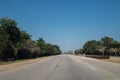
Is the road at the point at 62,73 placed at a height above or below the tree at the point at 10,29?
below

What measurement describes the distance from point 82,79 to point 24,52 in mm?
63638

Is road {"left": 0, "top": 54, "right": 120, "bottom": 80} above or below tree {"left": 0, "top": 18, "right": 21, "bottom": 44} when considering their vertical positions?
below

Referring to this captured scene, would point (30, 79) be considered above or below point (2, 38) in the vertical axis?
below

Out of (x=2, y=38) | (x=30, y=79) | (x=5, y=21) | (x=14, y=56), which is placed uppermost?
(x=5, y=21)

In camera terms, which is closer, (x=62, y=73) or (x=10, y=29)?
(x=62, y=73)

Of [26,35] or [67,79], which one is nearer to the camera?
[67,79]

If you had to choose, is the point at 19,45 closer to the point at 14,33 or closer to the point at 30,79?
the point at 14,33

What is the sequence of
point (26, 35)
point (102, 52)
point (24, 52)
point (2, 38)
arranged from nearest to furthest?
point (2, 38), point (24, 52), point (26, 35), point (102, 52)

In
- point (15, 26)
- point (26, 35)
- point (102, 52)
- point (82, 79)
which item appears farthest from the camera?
point (102, 52)

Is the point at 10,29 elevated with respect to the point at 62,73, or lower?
elevated

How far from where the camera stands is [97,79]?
14289 millimetres

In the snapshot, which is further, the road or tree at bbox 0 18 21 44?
tree at bbox 0 18 21 44

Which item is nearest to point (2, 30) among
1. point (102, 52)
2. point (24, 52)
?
point (24, 52)

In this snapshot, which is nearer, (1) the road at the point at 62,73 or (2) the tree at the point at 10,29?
(1) the road at the point at 62,73
